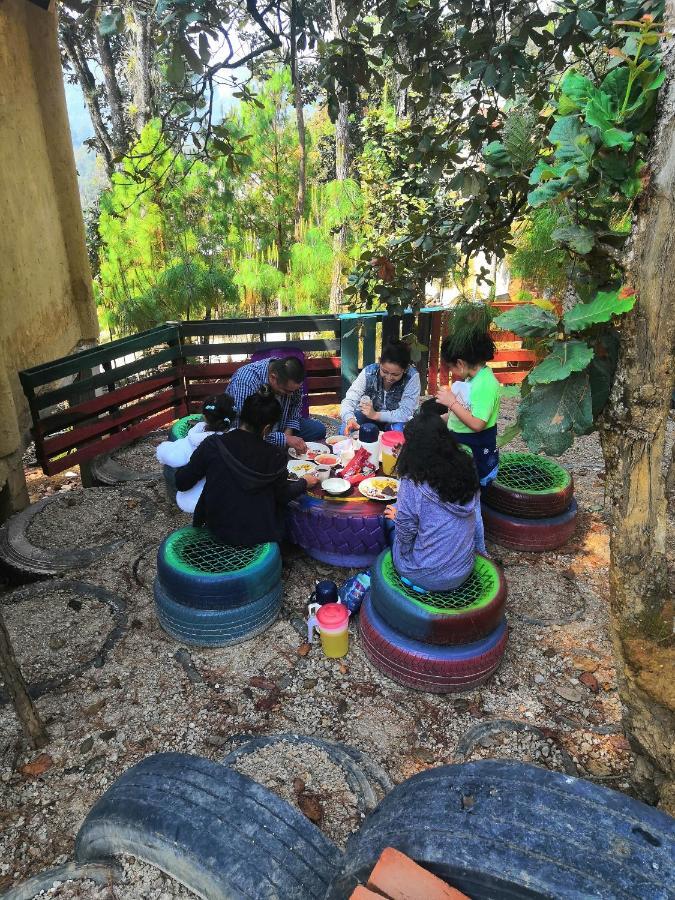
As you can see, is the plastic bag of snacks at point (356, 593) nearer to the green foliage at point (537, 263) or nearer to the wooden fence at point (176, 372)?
the wooden fence at point (176, 372)

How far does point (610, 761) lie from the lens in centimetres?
281

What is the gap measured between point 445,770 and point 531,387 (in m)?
1.30

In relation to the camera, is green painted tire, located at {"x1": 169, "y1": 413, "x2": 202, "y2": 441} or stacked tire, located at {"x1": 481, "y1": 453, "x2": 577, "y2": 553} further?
green painted tire, located at {"x1": 169, "y1": 413, "x2": 202, "y2": 441}

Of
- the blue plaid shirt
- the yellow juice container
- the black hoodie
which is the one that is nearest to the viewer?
the yellow juice container

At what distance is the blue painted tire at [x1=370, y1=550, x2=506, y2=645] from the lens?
3.09 meters

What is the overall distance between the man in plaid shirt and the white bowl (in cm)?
58

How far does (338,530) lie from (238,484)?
839 millimetres

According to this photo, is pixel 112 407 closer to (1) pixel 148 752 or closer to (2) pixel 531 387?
(1) pixel 148 752

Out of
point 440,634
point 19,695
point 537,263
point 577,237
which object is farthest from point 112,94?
point 577,237

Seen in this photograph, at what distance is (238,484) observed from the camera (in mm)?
3740

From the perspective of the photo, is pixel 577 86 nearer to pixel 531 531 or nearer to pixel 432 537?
pixel 432 537

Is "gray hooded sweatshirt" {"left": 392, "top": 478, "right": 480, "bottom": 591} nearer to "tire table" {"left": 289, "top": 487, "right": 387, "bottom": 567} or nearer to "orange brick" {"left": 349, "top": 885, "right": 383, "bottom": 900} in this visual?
"tire table" {"left": 289, "top": 487, "right": 387, "bottom": 567}

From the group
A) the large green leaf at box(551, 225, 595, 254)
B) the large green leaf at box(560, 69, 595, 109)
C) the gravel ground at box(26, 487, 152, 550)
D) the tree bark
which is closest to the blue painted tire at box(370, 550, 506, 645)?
the large green leaf at box(551, 225, 595, 254)

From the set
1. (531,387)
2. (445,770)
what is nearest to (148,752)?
(445,770)
